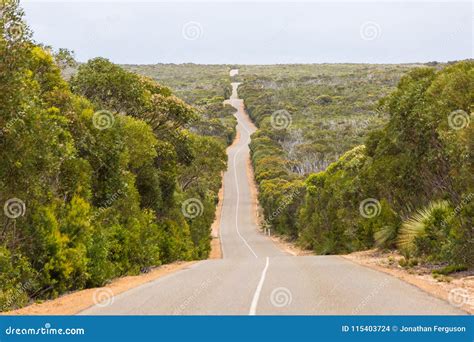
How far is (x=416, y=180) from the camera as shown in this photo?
913 inches

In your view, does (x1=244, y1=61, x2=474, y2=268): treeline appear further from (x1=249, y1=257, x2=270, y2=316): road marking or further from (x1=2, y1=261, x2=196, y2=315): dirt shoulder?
(x1=2, y1=261, x2=196, y2=315): dirt shoulder

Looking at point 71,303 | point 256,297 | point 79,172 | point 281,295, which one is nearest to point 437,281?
point 281,295

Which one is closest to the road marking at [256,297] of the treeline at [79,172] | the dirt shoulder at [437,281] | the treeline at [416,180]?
the dirt shoulder at [437,281]

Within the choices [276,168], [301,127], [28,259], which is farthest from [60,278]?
[301,127]

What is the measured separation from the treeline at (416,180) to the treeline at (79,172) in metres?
9.35

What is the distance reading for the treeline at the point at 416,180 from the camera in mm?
17672

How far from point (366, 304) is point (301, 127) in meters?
83.3

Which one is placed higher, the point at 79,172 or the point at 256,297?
the point at 79,172

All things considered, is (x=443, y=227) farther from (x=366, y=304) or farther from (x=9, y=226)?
(x=9, y=226)

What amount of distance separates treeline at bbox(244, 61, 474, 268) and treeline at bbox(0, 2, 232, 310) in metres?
9.35

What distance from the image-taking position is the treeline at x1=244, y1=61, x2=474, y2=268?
58.0 feet

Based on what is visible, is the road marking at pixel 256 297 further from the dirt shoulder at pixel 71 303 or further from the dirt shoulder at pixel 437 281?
the dirt shoulder at pixel 437 281

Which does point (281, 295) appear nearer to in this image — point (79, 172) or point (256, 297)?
point (256, 297)

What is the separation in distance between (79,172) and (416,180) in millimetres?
12832
